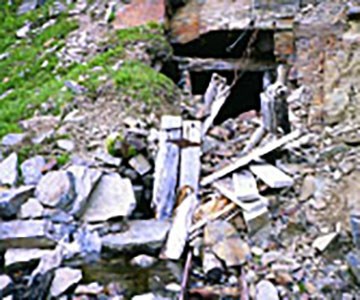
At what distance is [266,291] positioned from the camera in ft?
12.5

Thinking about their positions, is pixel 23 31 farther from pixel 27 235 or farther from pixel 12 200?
pixel 27 235

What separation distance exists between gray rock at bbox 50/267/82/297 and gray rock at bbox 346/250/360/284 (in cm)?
177

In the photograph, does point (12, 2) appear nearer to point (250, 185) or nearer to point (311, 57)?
point (311, 57)

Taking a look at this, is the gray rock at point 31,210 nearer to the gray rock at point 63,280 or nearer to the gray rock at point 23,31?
the gray rock at point 63,280

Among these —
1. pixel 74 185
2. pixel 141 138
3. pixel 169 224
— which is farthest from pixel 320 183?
pixel 74 185

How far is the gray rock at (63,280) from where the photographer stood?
12.9ft

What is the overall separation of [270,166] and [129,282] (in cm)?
146

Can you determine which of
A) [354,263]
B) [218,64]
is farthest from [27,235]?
[218,64]

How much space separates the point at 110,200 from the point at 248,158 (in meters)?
1.14

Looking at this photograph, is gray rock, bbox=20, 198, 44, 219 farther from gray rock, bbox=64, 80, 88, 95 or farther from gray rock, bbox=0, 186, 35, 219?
gray rock, bbox=64, 80, 88, 95

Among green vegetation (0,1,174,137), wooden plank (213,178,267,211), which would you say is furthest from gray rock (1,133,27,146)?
wooden plank (213,178,267,211)

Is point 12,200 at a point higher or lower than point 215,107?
lower

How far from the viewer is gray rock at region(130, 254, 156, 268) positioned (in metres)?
4.24

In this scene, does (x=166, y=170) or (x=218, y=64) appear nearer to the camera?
(x=166, y=170)
